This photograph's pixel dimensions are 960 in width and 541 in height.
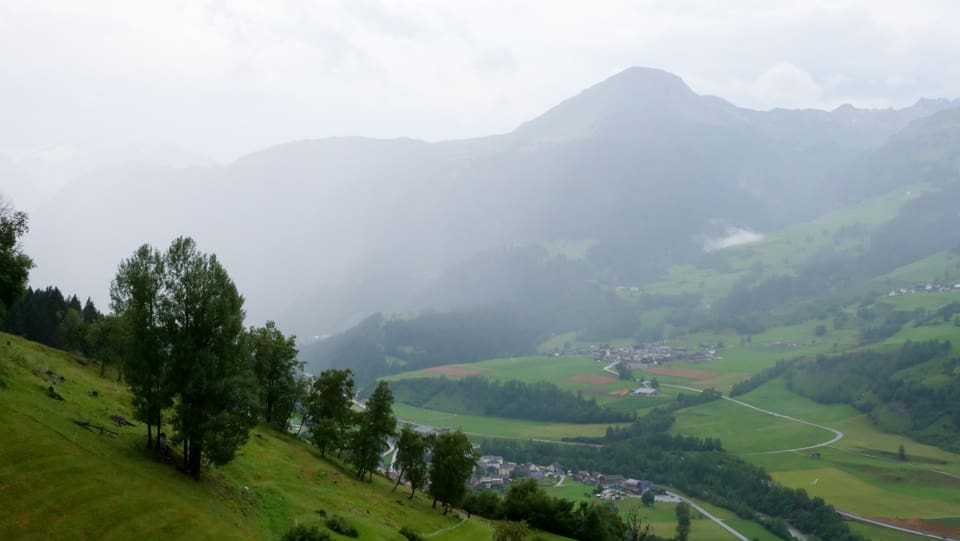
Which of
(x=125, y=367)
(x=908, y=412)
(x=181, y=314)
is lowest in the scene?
(x=908, y=412)

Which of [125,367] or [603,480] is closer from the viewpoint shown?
[125,367]

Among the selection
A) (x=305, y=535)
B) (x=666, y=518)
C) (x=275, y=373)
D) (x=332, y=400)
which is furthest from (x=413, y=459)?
(x=666, y=518)

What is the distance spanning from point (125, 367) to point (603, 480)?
12999 cm

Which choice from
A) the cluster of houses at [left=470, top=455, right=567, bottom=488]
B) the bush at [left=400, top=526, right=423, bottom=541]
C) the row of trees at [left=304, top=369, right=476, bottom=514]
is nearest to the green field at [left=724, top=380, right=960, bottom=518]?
the cluster of houses at [left=470, top=455, right=567, bottom=488]

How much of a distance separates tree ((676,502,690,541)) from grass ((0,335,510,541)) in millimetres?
69201

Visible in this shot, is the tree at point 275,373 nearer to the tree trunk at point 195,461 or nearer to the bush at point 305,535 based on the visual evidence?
the tree trunk at point 195,461

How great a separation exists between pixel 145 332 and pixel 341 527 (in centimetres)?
1990

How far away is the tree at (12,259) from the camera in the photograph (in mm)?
48031

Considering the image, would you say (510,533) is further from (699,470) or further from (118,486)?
(699,470)

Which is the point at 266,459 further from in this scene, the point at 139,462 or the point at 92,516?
the point at 92,516

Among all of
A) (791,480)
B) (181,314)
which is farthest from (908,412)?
(181,314)

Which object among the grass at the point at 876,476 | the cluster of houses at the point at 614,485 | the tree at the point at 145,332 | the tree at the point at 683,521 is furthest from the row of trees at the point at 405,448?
the grass at the point at 876,476

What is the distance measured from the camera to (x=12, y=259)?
160 feet

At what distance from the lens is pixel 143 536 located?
115ft
